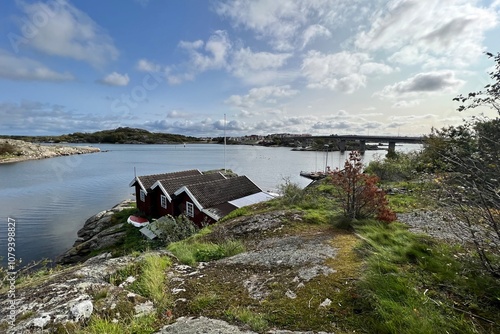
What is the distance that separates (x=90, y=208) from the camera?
26.6 meters

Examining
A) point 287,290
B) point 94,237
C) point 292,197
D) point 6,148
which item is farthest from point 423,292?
point 6,148

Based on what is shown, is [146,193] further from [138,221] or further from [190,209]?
[190,209]

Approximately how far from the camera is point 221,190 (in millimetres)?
17609

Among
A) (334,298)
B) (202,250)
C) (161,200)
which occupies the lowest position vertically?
(161,200)

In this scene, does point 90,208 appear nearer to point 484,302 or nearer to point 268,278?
point 268,278

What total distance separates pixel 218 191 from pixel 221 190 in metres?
Result: 0.30

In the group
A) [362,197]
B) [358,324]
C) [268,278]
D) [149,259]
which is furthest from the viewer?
[362,197]

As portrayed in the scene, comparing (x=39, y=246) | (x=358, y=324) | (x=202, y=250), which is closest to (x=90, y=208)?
(x=39, y=246)

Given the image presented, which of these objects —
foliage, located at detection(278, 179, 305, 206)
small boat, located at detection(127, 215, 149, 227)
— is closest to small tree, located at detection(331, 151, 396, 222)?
foliage, located at detection(278, 179, 305, 206)

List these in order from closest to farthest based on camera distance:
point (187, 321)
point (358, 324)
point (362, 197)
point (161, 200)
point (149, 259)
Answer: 1. point (358, 324)
2. point (187, 321)
3. point (149, 259)
4. point (362, 197)
5. point (161, 200)

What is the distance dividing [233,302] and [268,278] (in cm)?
85

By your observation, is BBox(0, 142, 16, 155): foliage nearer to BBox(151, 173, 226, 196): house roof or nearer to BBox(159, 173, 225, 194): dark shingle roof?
BBox(151, 173, 226, 196): house roof

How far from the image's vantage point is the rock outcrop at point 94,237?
15914 millimetres

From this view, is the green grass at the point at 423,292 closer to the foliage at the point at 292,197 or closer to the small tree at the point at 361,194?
the small tree at the point at 361,194
